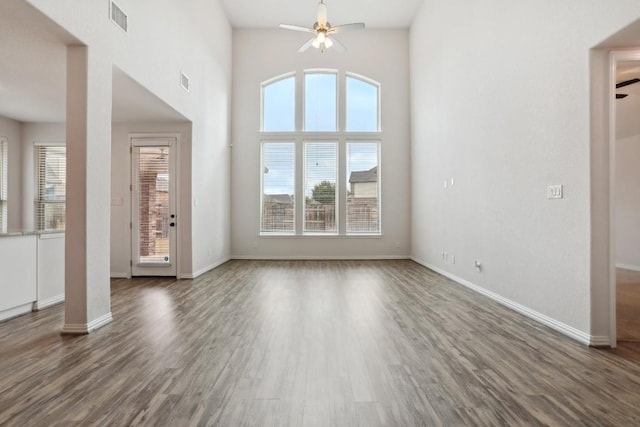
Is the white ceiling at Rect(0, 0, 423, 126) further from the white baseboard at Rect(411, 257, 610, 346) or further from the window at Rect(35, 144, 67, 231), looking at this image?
the white baseboard at Rect(411, 257, 610, 346)

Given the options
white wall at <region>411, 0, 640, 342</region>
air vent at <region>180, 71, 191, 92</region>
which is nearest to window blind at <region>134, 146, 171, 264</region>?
air vent at <region>180, 71, 191, 92</region>

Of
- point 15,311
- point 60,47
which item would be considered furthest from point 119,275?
point 60,47

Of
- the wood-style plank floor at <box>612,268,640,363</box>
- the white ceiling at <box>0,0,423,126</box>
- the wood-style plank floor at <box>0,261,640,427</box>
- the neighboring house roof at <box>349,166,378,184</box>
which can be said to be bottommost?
the wood-style plank floor at <box>0,261,640,427</box>

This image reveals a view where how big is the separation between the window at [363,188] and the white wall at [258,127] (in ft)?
0.73

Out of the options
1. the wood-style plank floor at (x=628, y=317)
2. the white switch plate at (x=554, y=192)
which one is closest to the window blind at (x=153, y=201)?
the white switch plate at (x=554, y=192)

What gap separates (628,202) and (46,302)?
9.90 metres

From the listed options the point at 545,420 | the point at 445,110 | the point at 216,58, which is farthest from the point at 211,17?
the point at 545,420

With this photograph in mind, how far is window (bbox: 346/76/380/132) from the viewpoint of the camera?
8824 mm

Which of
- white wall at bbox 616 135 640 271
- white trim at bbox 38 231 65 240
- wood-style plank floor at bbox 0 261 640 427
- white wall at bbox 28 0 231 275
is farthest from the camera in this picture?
white wall at bbox 616 135 640 271

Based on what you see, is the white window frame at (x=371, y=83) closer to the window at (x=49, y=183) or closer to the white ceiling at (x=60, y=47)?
the white ceiling at (x=60, y=47)

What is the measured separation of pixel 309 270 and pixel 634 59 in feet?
17.9

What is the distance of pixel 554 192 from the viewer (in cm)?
342

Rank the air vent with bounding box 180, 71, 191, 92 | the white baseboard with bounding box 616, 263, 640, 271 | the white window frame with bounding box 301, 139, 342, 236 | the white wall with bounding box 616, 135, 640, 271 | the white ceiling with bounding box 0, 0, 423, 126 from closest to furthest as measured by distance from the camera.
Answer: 1. the white ceiling with bounding box 0, 0, 423, 126
2. the air vent with bounding box 180, 71, 191, 92
3. the white baseboard with bounding box 616, 263, 640, 271
4. the white wall with bounding box 616, 135, 640, 271
5. the white window frame with bounding box 301, 139, 342, 236

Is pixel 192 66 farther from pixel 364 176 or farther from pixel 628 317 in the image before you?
pixel 628 317
